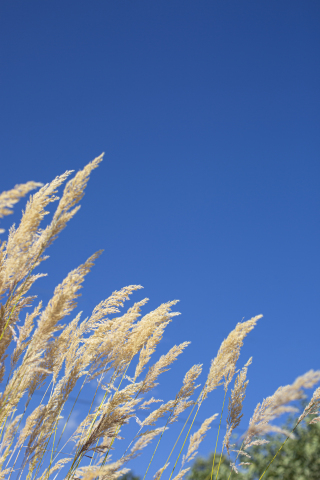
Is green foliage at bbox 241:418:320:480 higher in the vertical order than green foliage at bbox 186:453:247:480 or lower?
higher

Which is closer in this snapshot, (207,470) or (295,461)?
(295,461)

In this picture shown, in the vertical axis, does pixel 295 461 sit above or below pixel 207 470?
above

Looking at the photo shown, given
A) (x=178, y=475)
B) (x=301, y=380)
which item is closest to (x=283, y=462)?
(x=178, y=475)

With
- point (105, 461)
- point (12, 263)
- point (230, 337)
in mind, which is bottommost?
point (105, 461)

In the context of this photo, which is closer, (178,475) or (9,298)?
(9,298)

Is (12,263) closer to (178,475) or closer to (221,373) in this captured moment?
(221,373)

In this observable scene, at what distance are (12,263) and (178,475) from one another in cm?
184

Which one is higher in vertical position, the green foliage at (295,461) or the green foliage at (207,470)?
the green foliage at (295,461)

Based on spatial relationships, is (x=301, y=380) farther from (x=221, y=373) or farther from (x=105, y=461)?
(x=105, y=461)

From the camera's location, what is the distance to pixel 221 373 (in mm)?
2504

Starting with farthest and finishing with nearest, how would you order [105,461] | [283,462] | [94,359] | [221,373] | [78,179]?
[283,462], [221,373], [105,461], [94,359], [78,179]

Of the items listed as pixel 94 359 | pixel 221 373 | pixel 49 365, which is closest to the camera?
pixel 49 365

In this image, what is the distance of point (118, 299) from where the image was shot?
2.20 meters

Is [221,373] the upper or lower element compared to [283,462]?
lower
